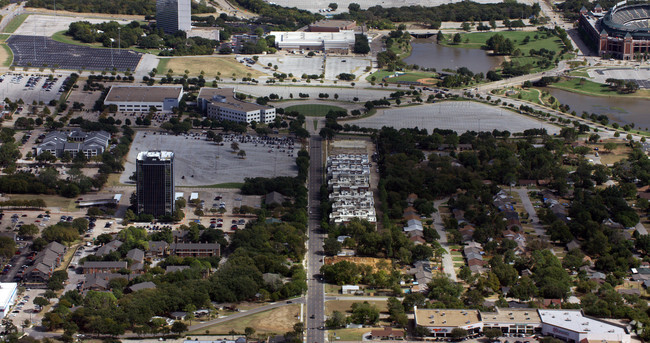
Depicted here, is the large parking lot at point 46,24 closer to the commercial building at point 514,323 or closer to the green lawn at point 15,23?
the green lawn at point 15,23

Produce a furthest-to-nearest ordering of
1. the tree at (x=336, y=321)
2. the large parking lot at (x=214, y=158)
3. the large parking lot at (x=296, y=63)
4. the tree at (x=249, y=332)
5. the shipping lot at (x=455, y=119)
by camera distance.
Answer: the large parking lot at (x=296, y=63) → the shipping lot at (x=455, y=119) → the large parking lot at (x=214, y=158) → the tree at (x=336, y=321) → the tree at (x=249, y=332)

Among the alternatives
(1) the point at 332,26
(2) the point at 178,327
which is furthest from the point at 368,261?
(1) the point at 332,26

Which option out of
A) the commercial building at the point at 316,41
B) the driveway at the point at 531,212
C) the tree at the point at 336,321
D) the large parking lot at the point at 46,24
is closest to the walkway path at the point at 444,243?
the driveway at the point at 531,212

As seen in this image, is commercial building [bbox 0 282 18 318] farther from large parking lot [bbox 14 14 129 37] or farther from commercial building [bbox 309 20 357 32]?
commercial building [bbox 309 20 357 32]

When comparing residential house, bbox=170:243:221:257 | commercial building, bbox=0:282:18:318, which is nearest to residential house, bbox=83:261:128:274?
residential house, bbox=170:243:221:257

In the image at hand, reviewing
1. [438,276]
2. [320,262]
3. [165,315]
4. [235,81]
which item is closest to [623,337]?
[438,276]
